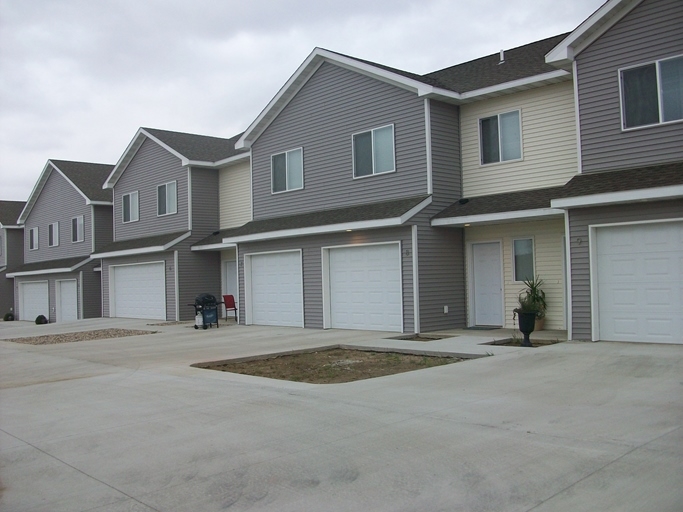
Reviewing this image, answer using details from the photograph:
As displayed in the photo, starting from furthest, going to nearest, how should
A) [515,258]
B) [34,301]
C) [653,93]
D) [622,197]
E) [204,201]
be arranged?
[34,301], [204,201], [515,258], [653,93], [622,197]

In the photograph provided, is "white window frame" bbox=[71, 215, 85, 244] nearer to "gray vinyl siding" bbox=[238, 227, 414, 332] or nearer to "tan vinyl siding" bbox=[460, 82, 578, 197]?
"gray vinyl siding" bbox=[238, 227, 414, 332]

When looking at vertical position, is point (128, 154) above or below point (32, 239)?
above

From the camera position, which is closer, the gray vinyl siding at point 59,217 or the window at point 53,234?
the gray vinyl siding at point 59,217

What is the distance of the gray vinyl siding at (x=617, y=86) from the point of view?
40.0 feet

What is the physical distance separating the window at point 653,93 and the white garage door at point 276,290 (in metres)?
9.99

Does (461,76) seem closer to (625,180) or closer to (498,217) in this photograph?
(498,217)

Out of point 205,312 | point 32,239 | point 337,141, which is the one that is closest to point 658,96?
point 337,141

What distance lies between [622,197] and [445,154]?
224 inches

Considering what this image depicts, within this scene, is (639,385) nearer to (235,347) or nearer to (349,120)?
(235,347)

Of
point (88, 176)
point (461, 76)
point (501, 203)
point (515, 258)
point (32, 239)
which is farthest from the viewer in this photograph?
point (32, 239)

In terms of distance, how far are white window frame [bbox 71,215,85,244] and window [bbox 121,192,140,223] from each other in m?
4.60

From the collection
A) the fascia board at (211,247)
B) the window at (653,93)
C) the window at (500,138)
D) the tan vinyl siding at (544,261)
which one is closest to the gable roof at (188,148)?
the fascia board at (211,247)

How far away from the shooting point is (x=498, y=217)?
48.6ft

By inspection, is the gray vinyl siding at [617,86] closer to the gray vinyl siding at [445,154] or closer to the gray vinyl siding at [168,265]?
the gray vinyl siding at [445,154]
